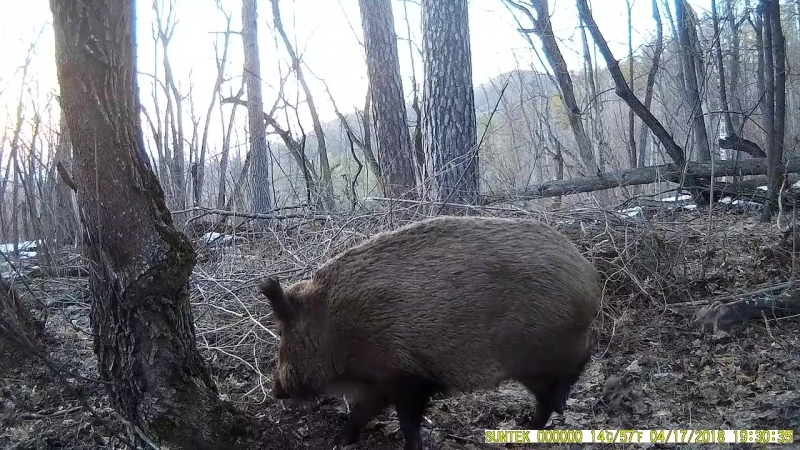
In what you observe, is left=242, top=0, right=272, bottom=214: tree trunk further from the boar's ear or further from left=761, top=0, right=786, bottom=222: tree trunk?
left=761, top=0, right=786, bottom=222: tree trunk

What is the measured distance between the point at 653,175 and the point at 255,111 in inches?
354

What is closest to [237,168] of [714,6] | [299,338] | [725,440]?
[714,6]

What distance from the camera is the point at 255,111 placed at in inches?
545

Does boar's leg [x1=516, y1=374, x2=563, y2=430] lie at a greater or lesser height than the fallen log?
lesser

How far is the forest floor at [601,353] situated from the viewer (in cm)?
354

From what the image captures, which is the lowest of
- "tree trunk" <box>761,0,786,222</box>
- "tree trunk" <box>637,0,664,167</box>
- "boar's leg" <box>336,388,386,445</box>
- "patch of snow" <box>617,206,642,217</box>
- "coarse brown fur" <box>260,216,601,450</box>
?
"boar's leg" <box>336,388,386,445</box>

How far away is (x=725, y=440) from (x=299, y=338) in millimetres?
2296

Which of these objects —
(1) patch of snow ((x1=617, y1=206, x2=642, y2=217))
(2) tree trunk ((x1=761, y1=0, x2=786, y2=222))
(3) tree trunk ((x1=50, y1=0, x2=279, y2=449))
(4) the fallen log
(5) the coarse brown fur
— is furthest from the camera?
(4) the fallen log

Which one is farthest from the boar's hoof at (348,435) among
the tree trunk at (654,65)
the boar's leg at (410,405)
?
the tree trunk at (654,65)

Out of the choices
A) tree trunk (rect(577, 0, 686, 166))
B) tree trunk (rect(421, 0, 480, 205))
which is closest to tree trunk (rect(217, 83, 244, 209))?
tree trunk (rect(421, 0, 480, 205))

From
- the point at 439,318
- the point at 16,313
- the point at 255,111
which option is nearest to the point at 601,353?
the point at 439,318

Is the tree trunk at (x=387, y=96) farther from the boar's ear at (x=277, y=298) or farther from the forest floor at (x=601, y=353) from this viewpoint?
the boar's ear at (x=277, y=298)

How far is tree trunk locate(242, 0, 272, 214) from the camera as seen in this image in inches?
497

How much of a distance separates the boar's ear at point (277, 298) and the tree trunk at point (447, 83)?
3.88 m
